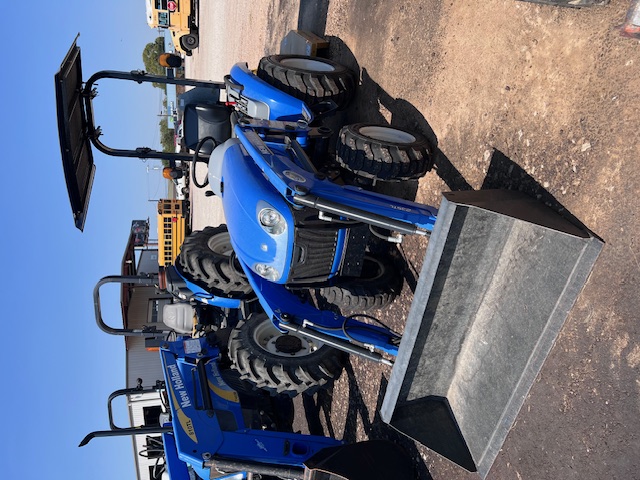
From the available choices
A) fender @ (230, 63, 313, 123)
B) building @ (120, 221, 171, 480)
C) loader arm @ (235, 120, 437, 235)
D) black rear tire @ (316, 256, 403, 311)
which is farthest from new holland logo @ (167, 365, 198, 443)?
building @ (120, 221, 171, 480)

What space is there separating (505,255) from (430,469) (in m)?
1.98

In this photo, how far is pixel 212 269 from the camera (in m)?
4.80

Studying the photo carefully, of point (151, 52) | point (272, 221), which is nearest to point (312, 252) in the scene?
point (272, 221)

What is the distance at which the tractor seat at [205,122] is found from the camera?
480cm

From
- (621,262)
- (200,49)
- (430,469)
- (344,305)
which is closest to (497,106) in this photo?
(621,262)

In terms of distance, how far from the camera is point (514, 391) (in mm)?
2598

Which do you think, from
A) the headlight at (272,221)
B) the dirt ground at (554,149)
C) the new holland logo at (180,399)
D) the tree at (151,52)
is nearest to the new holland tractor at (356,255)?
the headlight at (272,221)

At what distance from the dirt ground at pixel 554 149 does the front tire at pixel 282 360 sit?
746 mm

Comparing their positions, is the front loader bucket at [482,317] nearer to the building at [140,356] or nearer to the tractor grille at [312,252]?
the tractor grille at [312,252]

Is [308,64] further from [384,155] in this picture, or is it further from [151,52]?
[151,52]

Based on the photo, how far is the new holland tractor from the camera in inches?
100

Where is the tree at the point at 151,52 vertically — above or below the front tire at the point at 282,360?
below

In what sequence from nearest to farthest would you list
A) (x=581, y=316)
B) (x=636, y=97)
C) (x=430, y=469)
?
(x=636, y=97) → (x=581, y=316) → (x=430, y=469)

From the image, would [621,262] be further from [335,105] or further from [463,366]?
[335,105]
